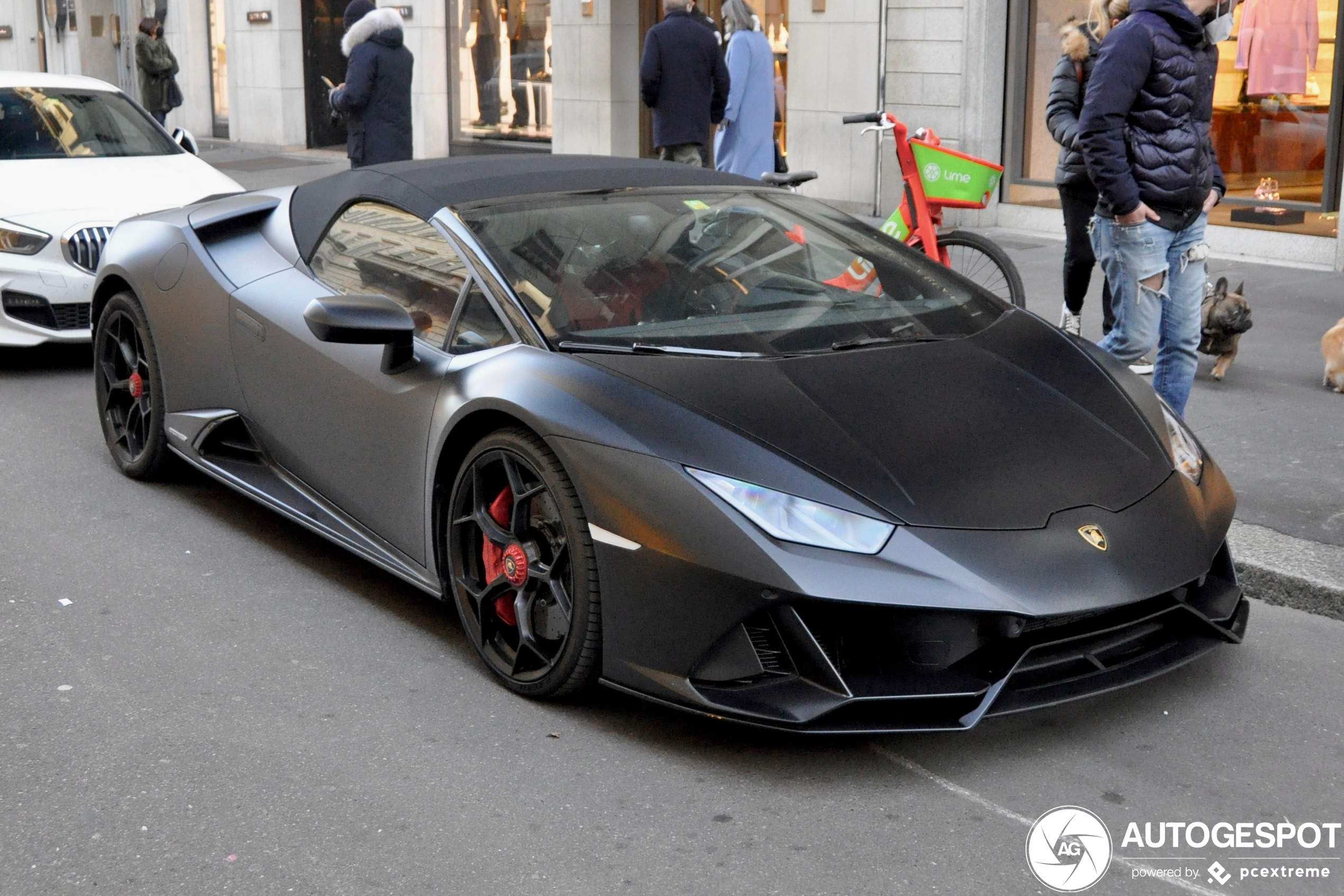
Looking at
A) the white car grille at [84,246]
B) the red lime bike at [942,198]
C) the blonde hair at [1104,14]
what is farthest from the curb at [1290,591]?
the white car grille at [84,246]

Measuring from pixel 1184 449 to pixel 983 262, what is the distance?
4.05 m

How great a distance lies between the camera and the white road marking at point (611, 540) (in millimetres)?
3473

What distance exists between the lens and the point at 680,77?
10188 millimetres

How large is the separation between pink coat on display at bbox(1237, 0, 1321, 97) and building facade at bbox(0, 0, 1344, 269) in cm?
1

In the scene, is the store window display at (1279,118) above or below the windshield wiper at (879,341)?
above

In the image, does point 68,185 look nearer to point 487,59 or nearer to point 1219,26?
point 1219,26

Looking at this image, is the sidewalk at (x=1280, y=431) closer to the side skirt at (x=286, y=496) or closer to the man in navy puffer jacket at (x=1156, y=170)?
the man in navy puffer jacket at (x=1156, y=170)

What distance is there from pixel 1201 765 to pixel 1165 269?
2.61 meters

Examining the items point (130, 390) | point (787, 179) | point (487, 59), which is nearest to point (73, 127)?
point (130, 390)

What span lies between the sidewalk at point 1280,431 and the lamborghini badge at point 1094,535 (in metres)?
1.49

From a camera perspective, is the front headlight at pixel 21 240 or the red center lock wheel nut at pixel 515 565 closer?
the red center lock wheel nut at pixel 515 565

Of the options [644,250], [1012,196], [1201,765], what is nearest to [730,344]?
[644,250]

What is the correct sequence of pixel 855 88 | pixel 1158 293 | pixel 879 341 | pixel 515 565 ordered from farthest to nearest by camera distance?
1. pixel 855 88
2. pixel 1158 293
3. pixel 879 341
4. pixel 515 565

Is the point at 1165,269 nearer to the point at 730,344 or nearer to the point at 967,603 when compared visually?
the point at 730,344
